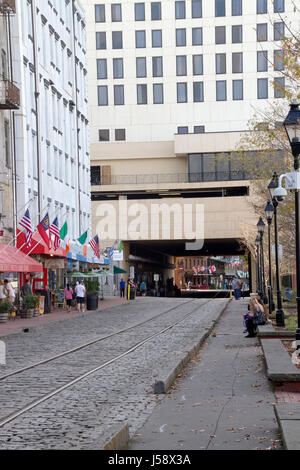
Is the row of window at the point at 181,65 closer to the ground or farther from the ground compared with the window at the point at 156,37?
closer to the ground

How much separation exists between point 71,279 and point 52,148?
10.2 metres

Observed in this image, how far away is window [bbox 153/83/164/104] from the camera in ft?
266

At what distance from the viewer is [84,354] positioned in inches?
741

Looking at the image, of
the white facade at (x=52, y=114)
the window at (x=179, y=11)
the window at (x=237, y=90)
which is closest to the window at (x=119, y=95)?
the window at (x=179, y=11)

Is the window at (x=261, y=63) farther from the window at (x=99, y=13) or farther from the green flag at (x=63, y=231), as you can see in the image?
the green flag at (x=63, y=231)

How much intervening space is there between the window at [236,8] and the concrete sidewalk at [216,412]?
67.7 metres

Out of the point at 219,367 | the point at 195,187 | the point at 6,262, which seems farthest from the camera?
the point at 195,187

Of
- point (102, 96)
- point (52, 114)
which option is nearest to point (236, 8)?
point (102, 96)

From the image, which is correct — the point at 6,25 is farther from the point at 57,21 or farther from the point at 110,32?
the point at 110,32

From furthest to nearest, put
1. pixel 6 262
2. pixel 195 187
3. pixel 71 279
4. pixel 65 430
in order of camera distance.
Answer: pixel 195 187, pixel 71 279, pixel 6 262, pixel 65 430

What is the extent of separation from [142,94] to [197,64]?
6472mm

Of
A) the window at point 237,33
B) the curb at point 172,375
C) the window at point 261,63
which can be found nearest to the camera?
the curb at point 172,375

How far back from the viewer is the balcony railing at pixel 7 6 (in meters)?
34.5
